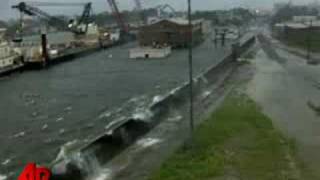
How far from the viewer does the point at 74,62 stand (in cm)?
6544

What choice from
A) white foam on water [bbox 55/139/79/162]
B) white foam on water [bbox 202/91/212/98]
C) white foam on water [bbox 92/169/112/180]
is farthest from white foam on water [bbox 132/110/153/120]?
white foam on water [bbox 202/91/212/98]

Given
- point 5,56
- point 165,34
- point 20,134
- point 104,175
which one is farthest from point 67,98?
point 165,34

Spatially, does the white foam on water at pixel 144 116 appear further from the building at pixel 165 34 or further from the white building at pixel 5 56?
the building at pixel 165 34

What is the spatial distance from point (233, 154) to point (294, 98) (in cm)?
1587

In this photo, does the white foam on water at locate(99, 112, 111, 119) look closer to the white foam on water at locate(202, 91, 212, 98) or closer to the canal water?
the canal water

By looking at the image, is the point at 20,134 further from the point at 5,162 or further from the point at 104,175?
the point at 104,175

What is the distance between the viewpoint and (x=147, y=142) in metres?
20.3

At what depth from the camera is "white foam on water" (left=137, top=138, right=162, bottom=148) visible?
19.8m

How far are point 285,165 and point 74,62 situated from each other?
169 ft

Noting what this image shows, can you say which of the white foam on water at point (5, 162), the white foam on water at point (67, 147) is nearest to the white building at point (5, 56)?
the white foam on water at point (67, 147)

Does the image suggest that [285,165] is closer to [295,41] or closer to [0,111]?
[0,111]

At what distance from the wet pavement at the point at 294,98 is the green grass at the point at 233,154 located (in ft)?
2.04

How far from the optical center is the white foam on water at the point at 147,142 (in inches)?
781

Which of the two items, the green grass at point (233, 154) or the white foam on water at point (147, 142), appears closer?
the green grass at point (233, 154)
